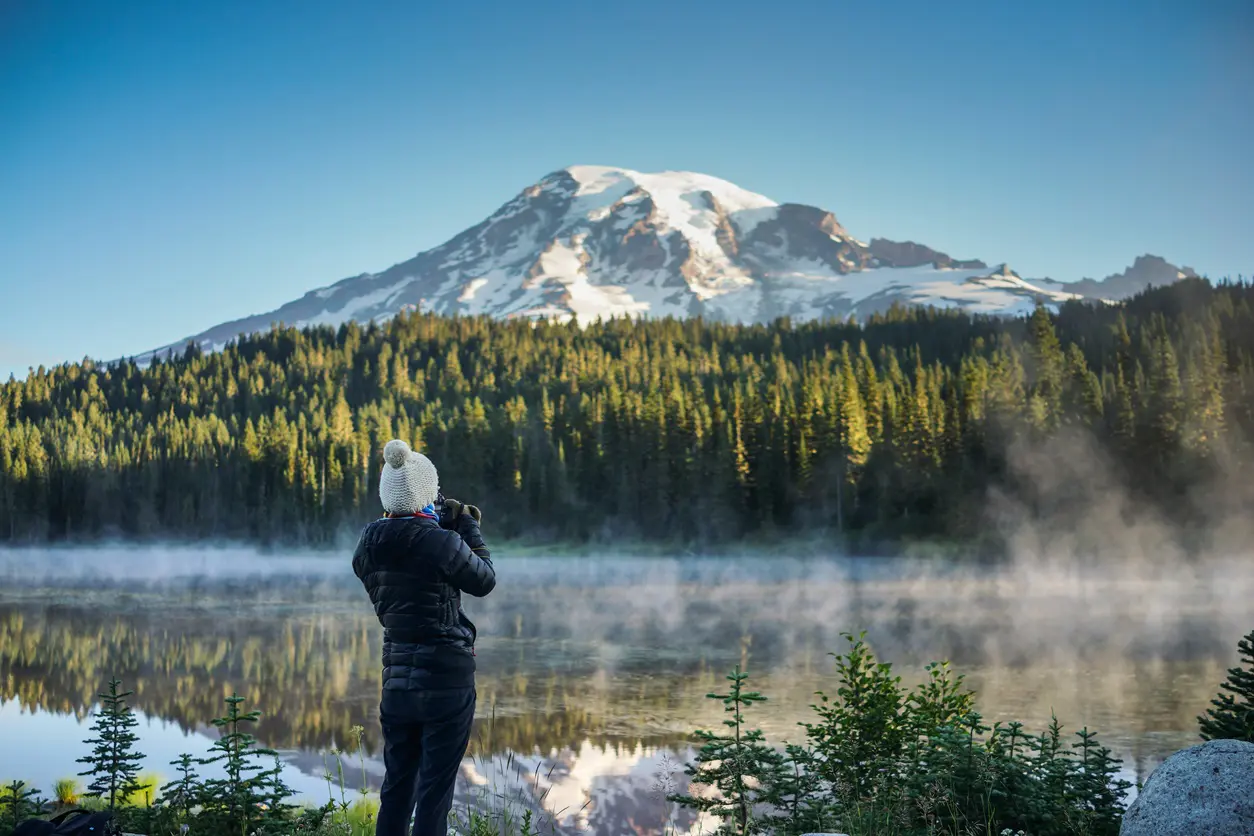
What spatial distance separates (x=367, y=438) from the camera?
92.9 meters

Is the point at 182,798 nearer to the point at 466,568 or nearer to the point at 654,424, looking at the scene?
the point at 466,568

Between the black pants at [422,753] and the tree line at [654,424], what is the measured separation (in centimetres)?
5933

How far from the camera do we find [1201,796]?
5.57 m

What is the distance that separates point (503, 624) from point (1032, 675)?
17.8 metres

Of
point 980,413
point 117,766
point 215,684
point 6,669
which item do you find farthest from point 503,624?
point 980,413

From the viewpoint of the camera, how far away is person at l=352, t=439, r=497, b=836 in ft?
17.4

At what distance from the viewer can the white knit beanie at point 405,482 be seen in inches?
214

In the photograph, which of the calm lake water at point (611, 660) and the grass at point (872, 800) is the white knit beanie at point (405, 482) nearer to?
the grass at point (872, 800)

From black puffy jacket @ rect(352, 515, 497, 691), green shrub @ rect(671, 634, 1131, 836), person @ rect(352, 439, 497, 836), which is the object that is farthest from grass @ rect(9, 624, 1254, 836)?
black puffy jacket @ rect(352, 515, 497, 691)

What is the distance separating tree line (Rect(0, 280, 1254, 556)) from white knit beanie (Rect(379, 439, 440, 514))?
59.6 m

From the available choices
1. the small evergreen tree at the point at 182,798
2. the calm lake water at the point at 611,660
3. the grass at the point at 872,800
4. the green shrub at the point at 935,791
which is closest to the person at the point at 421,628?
the grass at the point at 872,800

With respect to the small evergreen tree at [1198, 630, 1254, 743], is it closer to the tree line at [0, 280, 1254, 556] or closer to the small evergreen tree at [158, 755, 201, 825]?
the small evergreen tree at [158, 755, 201, 825]

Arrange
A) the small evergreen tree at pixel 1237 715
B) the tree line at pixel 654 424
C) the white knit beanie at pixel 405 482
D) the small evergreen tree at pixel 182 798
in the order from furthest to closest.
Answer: the tree line at pixel 654 424 → the small evergreen tree at pixel 1237 715 → the small evergreen tree at pixel 182 798 → the white knit beanie at pixel 405 482

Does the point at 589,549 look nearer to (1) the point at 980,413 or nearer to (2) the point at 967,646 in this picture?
(1) the point at 980,413
